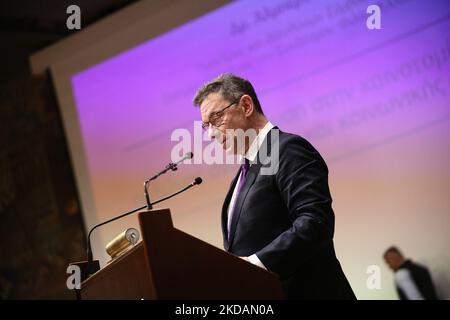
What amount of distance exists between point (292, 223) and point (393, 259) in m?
2.17

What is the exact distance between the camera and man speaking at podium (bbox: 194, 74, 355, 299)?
2.05m

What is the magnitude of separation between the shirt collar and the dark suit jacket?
111mm

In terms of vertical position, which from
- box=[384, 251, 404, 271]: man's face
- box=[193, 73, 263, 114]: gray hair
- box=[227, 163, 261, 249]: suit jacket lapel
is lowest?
box=[384, 251, 404, 271]: man's face

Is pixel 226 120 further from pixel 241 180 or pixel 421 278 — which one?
pixel 421 278

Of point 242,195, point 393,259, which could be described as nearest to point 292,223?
point 242,195

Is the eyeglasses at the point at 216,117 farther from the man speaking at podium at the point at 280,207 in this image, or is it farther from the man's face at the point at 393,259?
the man's face at the point at 393,259

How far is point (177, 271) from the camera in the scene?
5.70 ft

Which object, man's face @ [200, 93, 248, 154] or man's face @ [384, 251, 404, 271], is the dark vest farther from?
man's face @ [200, 93, 248, 154]

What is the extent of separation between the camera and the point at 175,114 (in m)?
4.94

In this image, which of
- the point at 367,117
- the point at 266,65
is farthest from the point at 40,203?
the point at 367,117

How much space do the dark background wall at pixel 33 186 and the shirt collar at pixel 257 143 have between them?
3.74m

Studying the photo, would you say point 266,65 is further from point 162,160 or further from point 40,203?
point 40,203

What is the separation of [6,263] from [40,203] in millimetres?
763

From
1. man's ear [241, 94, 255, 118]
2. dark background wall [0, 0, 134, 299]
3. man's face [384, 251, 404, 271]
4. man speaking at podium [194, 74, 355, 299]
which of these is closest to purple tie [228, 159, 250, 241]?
man speaking at podium [194, 74, 355, 299]
